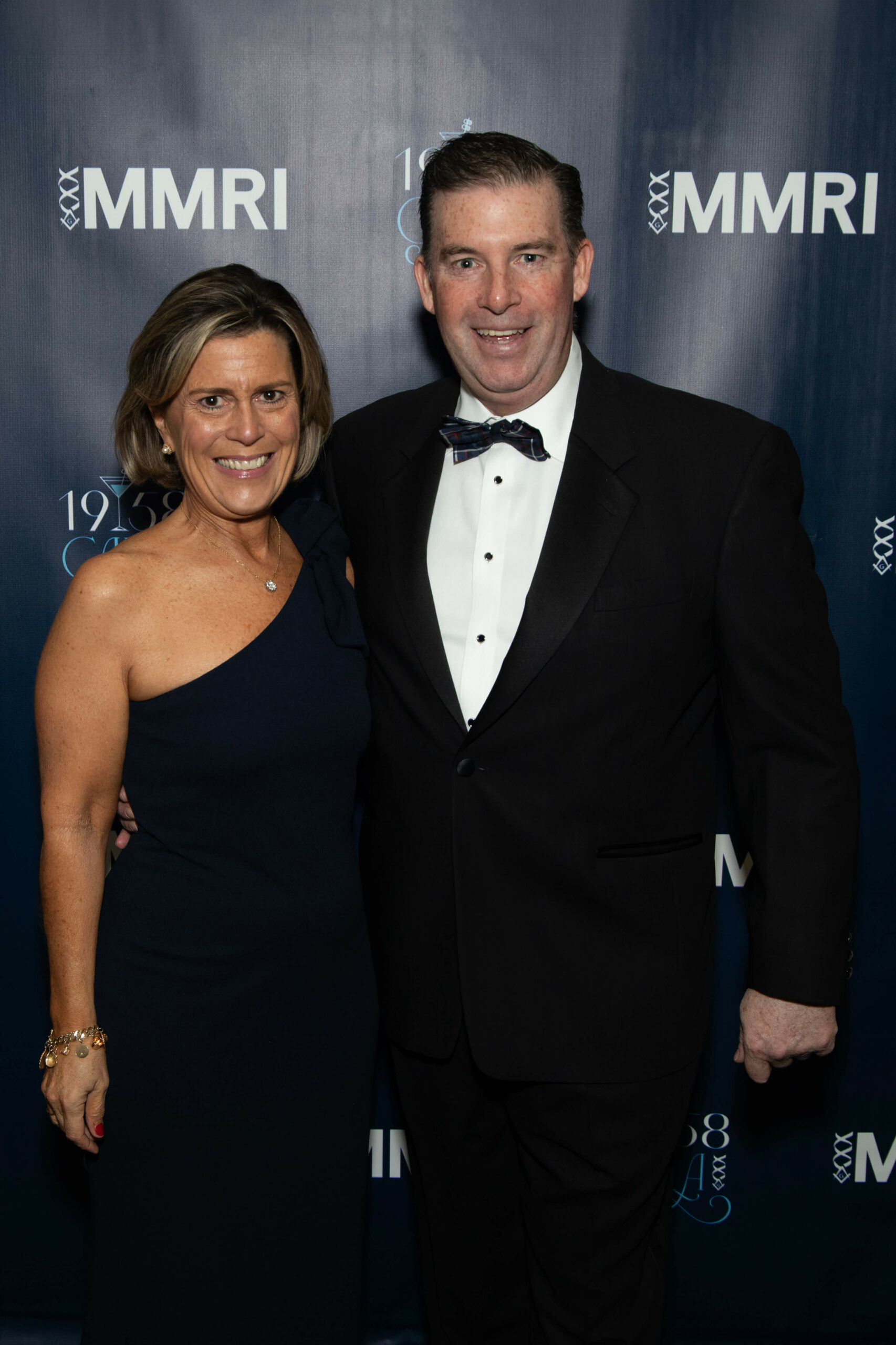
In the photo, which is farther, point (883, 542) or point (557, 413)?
point (883, 542)

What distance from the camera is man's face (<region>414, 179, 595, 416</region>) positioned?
1638mm

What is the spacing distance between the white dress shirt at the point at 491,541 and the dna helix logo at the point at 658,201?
0.54 m

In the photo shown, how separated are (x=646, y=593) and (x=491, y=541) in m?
0.25

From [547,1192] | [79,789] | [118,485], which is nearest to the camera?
[79,789]

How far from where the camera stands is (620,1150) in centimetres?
170

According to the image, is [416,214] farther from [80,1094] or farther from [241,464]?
[80,1094]

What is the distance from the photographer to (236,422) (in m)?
1.62

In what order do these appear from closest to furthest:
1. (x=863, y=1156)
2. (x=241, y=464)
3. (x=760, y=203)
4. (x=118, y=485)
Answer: (x=241, y=464), (x=760, y=203), (x=118, y=485), (x=863, y=1156)

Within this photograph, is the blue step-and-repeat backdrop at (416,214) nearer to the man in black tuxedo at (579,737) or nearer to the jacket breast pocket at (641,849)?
the man in black tuxedo at (579,737)

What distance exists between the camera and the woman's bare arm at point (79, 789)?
1.52m

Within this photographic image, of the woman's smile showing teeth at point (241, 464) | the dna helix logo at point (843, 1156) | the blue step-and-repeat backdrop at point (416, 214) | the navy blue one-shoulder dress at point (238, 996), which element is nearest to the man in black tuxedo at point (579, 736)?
the navy blue one-shoulder dress at point (238, 996)

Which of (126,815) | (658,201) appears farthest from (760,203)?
(126,815)

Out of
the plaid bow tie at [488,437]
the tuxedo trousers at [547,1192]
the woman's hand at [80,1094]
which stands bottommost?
the tuxedo trousers at [547,1192]

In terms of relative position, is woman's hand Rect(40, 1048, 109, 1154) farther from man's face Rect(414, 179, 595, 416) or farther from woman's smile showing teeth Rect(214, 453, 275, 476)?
man's face Rect(414, 179, 595, 416)
